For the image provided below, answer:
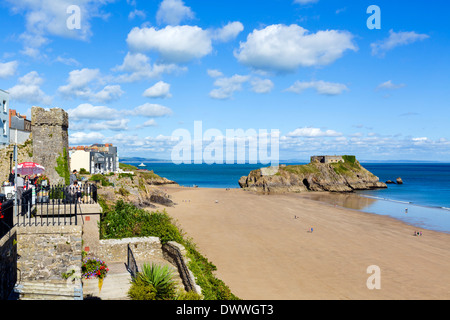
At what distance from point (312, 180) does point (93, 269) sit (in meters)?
82.0

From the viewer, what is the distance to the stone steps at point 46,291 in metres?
9.63

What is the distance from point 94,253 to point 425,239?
112ft

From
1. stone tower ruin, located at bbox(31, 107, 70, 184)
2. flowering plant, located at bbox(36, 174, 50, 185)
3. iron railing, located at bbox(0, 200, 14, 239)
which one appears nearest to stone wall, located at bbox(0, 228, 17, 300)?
iron railing, located at bbox(0, 200, 14, 239)

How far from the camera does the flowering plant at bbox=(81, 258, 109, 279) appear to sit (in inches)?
495

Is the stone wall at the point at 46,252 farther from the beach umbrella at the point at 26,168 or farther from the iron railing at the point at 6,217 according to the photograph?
the beach umbrella at the point at 26,168

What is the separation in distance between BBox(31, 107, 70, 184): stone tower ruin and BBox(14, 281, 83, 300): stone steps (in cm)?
1305

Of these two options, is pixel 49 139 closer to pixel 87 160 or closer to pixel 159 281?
pixel 159 281

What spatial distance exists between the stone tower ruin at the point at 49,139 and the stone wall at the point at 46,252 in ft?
41.2

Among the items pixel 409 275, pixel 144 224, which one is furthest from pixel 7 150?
pixel 409 275

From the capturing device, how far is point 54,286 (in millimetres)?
9969

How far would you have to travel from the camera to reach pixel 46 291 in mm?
9805

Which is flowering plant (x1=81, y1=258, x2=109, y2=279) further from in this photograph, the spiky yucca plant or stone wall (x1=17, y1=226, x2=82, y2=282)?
stone wall (x1=17, y1=226, x2=82, y2=282)

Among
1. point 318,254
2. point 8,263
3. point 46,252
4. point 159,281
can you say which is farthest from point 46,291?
point 318,254
